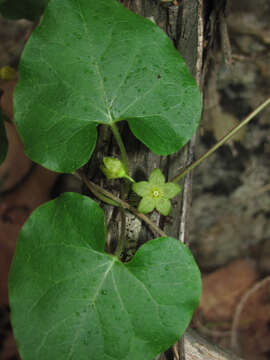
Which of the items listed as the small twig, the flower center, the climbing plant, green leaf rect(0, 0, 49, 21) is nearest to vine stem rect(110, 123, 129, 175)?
the climbing plant

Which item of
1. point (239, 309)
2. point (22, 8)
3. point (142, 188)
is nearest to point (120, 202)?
point (142, 188)

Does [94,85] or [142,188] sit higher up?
[94,85]

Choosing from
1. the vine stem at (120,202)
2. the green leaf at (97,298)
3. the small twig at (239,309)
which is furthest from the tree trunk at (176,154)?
the small twig at (239,309)

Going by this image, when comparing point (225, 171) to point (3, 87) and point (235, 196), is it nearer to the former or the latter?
point (235, 196)

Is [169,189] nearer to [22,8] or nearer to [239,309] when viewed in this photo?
[22,8]

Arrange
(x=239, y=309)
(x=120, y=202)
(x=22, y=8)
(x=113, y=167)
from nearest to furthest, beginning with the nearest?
(x=113, y=167) < (x=120, y=202) < (x=22, y=8) < (x=239, y=309)

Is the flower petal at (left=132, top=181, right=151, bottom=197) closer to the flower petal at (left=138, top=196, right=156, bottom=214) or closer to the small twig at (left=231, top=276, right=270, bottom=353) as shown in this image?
the flower petal at (left=138, top=196, right=156, bottom=214)

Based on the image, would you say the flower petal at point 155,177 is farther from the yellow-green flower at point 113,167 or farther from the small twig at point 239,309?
the small twig at point 239,309

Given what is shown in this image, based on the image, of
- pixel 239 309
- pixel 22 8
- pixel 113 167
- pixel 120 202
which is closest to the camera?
pixel 113 167
